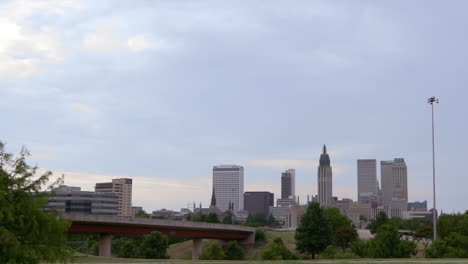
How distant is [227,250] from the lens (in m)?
102

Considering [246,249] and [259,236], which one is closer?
[246,249]

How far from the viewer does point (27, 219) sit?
1948 cm

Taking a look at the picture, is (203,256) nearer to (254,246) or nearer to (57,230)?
(254,246)

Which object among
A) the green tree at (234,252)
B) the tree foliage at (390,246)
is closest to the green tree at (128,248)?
the green tree at (234,252)

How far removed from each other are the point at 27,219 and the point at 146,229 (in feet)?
231

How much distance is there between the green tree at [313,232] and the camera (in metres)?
87.1

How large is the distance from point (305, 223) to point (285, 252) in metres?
10.7

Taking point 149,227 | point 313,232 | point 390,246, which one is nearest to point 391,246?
point 390,246

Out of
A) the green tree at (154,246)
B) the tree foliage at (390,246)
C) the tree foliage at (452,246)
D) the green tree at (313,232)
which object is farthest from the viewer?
the green tree at (313,232)

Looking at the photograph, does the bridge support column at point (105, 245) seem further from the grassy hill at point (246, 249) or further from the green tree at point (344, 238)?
the green tree at point (344, 238)

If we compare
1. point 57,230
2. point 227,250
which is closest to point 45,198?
point 57,230

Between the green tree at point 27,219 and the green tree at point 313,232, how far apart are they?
227ft

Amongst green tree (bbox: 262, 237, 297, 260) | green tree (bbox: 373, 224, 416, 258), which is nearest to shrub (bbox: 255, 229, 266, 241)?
green tree (bbox: 262, 237, 297, 260)

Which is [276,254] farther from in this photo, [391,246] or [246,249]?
[391,246]
